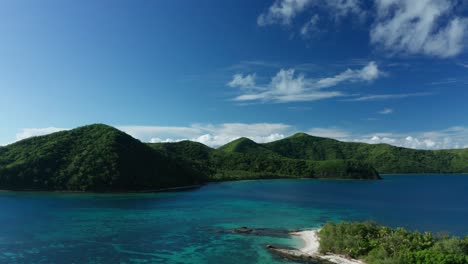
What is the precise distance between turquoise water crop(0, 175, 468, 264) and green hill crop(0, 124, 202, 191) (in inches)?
471

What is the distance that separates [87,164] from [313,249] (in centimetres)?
11748

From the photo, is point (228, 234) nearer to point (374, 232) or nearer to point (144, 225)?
point (144, 225)

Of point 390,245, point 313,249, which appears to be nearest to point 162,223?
point 313,249

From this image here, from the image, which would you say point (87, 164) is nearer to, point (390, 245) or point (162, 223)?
point (162, 223)

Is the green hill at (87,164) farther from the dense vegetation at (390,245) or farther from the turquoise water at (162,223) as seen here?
the dense vegetation at (390,245)

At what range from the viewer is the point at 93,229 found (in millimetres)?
67500

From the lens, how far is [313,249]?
1964 inches

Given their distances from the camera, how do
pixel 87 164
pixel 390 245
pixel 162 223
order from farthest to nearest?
pixel 87 164 → pixel 162 223 → pixel 390 245

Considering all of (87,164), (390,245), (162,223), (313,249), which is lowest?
(313,249)

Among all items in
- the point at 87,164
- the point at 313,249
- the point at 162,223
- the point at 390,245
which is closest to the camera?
the point at 390,245

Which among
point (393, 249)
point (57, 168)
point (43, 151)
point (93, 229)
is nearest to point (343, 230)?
point (393, 249)

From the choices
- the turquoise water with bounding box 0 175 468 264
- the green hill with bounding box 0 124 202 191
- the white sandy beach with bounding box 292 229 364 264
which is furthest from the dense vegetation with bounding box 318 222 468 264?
the green hill with bounding box 0 124 202 191

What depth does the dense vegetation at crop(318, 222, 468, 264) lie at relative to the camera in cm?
3531

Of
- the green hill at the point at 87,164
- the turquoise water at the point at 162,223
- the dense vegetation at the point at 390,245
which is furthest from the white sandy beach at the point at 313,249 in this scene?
the green hill at the point at 87,164
